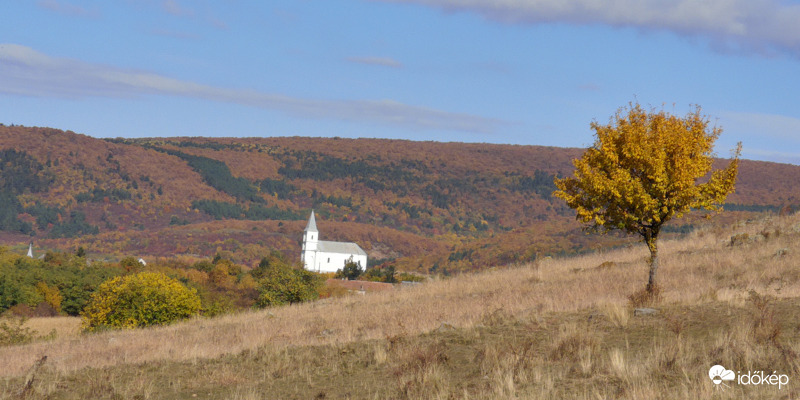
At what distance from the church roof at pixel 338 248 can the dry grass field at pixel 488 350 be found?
4688 inches

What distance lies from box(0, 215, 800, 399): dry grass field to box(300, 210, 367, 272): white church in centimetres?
11630

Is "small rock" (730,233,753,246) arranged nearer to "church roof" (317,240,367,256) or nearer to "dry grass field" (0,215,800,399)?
"dry grass field" (0,215,800,399)

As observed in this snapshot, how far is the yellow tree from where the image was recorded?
1611cm

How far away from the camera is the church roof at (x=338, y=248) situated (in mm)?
140250

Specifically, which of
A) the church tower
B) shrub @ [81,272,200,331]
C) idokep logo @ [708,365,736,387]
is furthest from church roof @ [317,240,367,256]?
idokep logo @ [708,365,736,387]

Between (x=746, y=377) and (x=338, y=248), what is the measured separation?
135 metres

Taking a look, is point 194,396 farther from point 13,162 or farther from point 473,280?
point 13,162

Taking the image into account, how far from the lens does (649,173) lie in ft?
53.5

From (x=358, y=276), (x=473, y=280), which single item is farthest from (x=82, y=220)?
(x=473, y=280)

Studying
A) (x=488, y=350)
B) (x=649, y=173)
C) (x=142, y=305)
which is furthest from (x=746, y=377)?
(x=142, y=305)

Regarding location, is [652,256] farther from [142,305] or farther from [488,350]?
[142,305]

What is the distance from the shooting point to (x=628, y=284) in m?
19.7

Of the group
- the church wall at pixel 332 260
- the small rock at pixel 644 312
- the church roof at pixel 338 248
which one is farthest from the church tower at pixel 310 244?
the small rock at pixel 644 312

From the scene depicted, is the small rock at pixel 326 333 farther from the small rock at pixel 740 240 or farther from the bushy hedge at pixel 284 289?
the bushy hedge at pixel 284 289
